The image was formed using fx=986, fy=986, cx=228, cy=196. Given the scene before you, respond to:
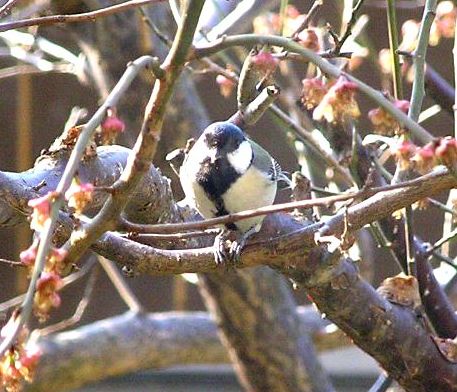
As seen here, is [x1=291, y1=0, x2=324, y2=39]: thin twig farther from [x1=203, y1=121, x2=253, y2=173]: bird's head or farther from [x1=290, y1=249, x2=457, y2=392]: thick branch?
[x1=290, y1=249, x2=457, y2=392]: thick branch

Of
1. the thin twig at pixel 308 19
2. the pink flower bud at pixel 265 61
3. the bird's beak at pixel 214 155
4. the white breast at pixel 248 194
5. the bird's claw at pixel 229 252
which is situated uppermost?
the thin twig at pixel 308 19

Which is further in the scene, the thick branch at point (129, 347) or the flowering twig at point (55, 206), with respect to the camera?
the thick branch at point (129, 347)

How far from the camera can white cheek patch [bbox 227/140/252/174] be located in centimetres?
131

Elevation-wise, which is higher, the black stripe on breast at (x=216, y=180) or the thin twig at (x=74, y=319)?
the black stripe on breast at (x=216, y=180)

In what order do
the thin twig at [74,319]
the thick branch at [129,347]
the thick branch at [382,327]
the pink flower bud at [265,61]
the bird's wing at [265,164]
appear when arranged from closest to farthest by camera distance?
the pink flower bud at [265,61] → the thick branch at [382,327] → the bird's wing at [265,164] → the thin twig at [74,319] → the thick branch at [129,347]

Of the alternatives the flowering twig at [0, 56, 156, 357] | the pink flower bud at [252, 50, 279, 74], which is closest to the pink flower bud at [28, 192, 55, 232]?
the flowering twig at [0, 56, 156, 357]

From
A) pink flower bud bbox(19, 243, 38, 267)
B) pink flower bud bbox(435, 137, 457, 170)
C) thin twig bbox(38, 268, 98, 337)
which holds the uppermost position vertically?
pink flower bud bbox(19, 243, 38, 267)

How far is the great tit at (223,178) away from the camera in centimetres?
128

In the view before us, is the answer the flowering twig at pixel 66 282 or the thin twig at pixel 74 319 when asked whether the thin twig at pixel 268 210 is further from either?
the thin twig at pixel 74 319

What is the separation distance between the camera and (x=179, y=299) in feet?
11.2

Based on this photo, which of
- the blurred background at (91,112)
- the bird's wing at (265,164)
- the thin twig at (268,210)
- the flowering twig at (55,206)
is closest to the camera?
the flowering twig at (55,206)

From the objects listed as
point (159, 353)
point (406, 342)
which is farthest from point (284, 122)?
point (159, 353)

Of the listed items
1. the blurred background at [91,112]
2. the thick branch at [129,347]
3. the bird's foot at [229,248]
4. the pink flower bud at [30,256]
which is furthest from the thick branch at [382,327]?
the blurred background at [91,112]

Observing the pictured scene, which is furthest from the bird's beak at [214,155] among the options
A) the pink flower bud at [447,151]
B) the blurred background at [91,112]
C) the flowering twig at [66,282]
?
the blurred background at [91,112]
